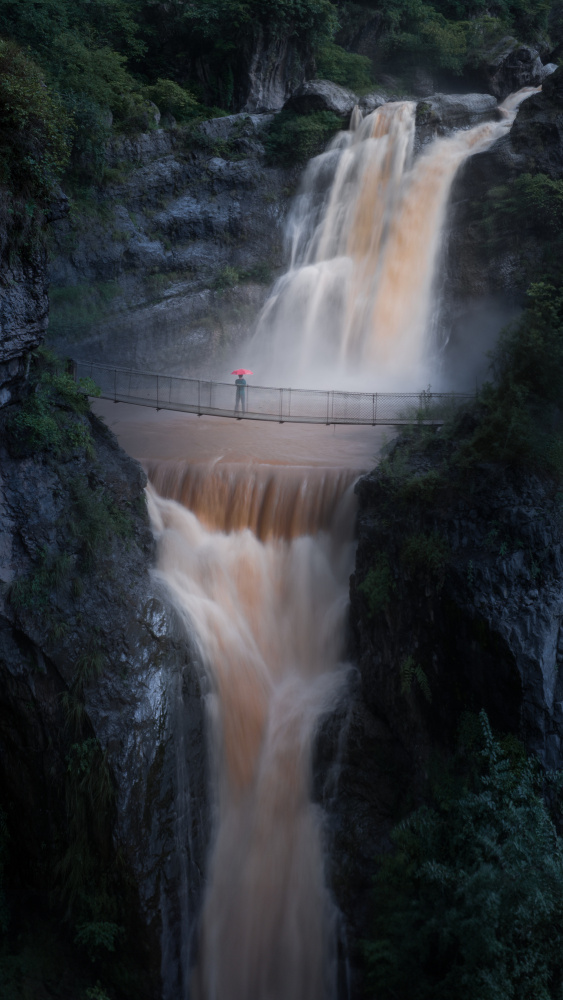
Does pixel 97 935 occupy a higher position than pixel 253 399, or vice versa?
pixel 253 399

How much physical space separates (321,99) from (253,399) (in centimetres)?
1535

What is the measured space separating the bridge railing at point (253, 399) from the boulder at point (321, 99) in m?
15.1

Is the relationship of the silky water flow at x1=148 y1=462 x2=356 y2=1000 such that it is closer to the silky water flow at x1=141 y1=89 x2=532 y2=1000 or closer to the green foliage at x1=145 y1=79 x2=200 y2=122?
the silky water flow at x1=141 y1=89 x2=532 y2=1000

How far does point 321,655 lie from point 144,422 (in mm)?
8769

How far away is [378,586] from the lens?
11.6 metres

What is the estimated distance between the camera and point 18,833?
35.7ft

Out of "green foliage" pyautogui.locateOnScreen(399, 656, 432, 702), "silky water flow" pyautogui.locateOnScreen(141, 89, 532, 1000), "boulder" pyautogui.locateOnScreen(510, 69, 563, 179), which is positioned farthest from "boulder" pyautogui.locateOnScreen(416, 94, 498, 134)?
"green foliage" pyautogui.locateOnScreen(399, 656, 432, 702)

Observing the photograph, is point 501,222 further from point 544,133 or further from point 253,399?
point 253,399

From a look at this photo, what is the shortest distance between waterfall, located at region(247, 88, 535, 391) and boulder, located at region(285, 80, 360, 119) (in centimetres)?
139

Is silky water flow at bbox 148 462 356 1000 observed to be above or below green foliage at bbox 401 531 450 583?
below

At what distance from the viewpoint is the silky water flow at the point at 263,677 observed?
415 inches

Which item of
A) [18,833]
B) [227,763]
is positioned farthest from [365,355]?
[18,833]

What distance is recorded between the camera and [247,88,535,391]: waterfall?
2253 centimetres

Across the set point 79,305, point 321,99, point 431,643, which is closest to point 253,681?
point 431,643
